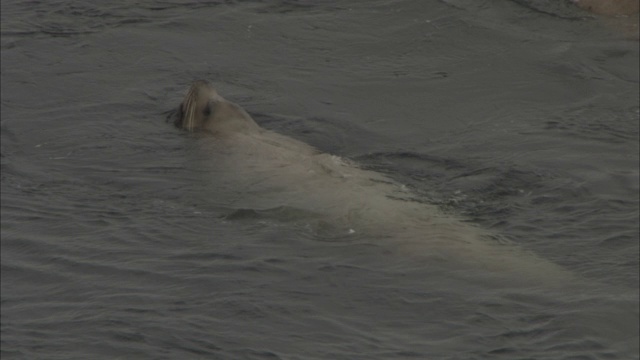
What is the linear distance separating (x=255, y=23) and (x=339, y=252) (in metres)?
5.44

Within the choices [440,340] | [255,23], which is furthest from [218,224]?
[255,23]

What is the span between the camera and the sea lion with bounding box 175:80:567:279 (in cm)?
891

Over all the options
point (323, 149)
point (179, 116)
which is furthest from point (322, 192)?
point (179, 116)

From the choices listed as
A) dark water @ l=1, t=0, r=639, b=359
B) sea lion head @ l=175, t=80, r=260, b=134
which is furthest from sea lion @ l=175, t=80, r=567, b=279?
dark water @ l=1, t=0, r=639, b=359

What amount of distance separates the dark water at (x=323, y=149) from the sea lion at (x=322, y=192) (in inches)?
6.1

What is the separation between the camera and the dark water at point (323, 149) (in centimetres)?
769

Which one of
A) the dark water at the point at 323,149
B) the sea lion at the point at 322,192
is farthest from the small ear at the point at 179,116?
the dark water at the point at 323,149

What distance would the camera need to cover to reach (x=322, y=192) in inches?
386

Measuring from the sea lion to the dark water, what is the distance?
156mm

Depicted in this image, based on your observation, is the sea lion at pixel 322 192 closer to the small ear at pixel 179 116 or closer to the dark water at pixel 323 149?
the small ear at pixel 179 116

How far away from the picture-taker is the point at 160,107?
11.9 metres

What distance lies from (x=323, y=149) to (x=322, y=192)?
3.99ft

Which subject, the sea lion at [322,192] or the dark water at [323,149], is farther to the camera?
the sea lion at [322,192]

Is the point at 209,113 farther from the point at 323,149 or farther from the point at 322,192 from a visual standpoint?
the point at 322,192
